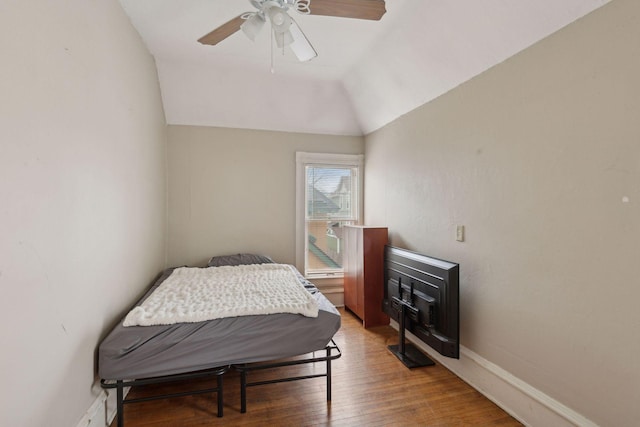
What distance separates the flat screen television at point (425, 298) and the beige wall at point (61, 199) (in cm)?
222

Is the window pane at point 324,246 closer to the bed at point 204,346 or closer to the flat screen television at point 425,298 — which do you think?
the flat screen television at point 425,298

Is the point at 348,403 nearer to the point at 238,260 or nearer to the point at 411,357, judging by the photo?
the point at 411,357

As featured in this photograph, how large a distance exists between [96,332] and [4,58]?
56.7 inches

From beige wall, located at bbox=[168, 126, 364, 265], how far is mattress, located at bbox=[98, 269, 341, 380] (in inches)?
76.5

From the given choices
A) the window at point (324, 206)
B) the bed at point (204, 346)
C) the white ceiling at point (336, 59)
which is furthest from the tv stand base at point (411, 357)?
the white ceiling at point (336, 59)

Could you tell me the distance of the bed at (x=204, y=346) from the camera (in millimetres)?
1736

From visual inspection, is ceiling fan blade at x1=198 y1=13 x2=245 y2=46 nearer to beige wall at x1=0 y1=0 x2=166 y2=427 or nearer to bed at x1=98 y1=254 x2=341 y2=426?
beige wall at x1=0 y1=0 x2=166 y2=427

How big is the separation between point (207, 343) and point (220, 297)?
1.70 ft

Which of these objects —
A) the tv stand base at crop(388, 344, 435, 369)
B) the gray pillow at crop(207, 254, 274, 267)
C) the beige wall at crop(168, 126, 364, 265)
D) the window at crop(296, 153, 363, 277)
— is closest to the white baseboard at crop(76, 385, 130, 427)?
the gray pillow at crop(207, 254, 274, 267)

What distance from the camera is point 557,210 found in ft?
5.62

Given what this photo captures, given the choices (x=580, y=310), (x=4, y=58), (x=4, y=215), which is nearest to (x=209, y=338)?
(x=4, y=215)

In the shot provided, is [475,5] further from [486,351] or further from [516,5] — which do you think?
[486,351]

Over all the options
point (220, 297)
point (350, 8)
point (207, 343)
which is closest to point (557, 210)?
point (350, 8)

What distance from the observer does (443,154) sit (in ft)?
8.64
